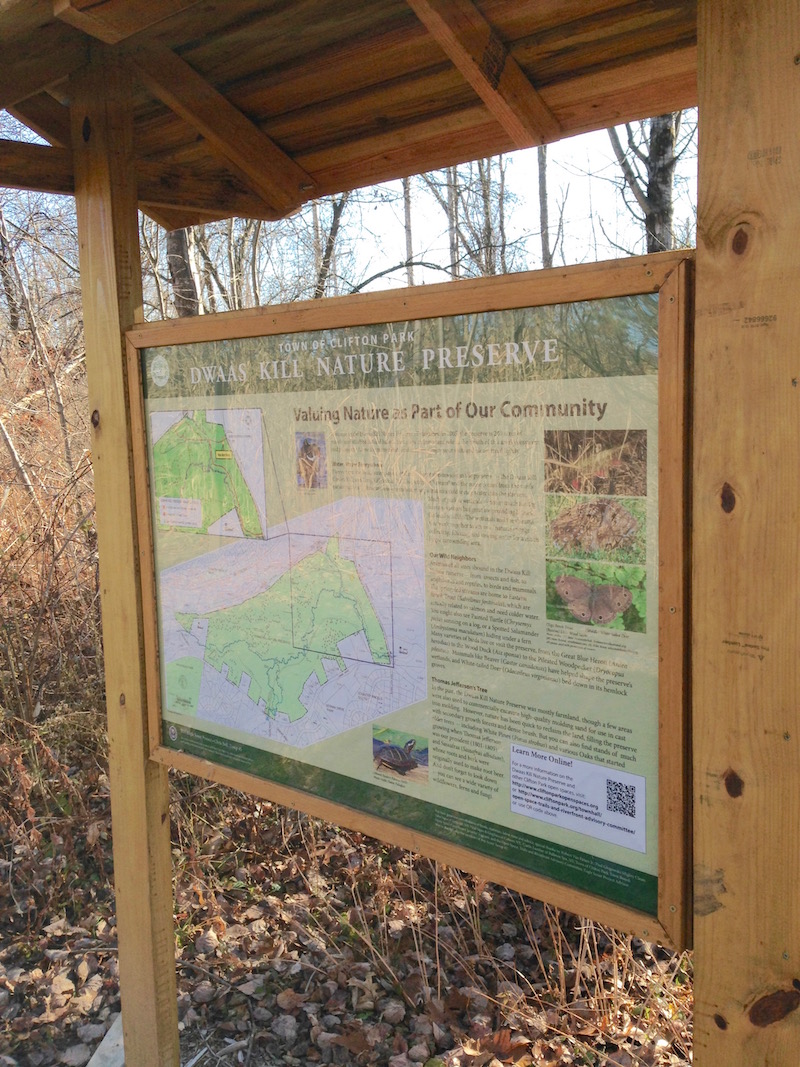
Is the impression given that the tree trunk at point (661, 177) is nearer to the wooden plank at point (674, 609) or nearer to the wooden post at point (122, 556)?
the wooden post at point (122, 556)

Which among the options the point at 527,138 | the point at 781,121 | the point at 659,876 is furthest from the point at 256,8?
the point at 659,876

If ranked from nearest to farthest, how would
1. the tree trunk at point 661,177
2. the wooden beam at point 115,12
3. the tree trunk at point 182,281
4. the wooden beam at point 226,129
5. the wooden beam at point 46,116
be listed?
the wooden beam at point 115,12 → the wooden beam at point 226,129 → the wooden beam at point 46,116 → the tree trunk at point 661,177 → the tree trunk at point 182,281

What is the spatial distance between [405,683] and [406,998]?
1.97 meters

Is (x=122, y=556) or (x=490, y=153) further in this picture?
(x=490, y=153)

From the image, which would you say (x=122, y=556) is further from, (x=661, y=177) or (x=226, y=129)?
(x=661, y=177)

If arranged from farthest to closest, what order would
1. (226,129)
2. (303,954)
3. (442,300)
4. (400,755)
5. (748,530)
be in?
(303,954) < (226,129) < (400,755) < (442,300) < (748,530)

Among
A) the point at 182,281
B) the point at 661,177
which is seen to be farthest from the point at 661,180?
the point at 182,281

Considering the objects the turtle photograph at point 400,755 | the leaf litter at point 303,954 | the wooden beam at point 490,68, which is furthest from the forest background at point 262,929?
the wooden beam at point 490,68

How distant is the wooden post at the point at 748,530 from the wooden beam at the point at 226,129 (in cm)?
149

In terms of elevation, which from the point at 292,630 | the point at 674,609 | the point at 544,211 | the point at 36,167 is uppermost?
the point at 544,211

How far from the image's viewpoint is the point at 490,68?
6.64ft

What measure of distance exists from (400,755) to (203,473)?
0.85 meters

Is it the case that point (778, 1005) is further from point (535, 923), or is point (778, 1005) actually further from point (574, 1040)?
point (535, 923)

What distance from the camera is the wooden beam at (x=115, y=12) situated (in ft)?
5.36
